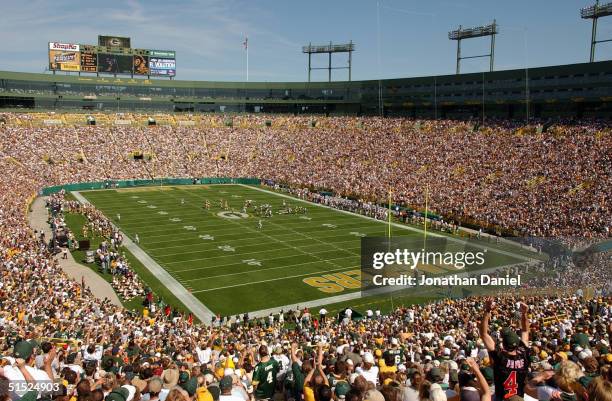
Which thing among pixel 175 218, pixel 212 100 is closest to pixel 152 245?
pixel 175 218

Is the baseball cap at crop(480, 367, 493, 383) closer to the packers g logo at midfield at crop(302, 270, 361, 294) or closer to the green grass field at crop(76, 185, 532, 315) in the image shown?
the green grass field at crop(76, 185, 532, 315)

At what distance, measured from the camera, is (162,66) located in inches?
2899

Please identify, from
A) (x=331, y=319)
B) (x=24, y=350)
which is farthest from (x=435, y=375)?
(x=331, y=319)

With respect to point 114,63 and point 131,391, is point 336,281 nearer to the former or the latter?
point 131,391

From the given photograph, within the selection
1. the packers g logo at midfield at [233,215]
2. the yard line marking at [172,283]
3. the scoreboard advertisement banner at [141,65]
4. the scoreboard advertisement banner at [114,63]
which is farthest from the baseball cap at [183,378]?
the scoreboard advertisement banner at [141,65]

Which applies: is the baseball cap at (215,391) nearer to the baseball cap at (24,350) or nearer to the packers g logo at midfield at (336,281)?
the baseball cap at (24,350)

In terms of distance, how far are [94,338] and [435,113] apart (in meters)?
58.3

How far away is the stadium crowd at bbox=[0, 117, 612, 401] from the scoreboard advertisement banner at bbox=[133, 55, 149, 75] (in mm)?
10019

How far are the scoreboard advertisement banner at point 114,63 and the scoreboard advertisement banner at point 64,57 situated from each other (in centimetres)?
291

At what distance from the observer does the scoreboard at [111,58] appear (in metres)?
66.0

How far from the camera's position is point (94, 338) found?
12.5 metres

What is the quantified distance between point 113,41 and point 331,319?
207 feet

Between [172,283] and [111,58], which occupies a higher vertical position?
[111,58]

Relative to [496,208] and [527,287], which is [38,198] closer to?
[496,208]
